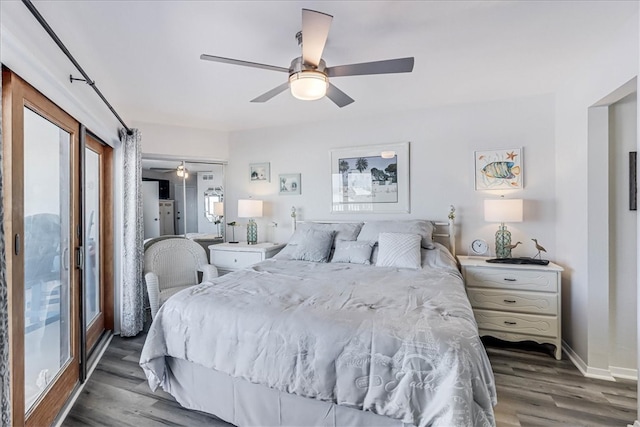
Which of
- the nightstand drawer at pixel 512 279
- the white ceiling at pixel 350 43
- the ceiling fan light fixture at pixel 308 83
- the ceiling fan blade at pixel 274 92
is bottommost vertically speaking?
the nightstand drawer at pixel 512 279

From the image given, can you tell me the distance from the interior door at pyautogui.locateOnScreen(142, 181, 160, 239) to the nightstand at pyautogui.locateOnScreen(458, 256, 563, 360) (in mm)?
3963

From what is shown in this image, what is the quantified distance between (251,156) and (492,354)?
3844 mm

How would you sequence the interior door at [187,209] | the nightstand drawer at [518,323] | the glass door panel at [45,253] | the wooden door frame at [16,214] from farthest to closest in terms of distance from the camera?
1. the interior door at [187,209]
2. the nightstand drawer at [518,323]
3. the glass door panel at [45,253]
4. the wooden door frame at [16,214]

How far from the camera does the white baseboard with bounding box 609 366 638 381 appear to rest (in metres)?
2.37

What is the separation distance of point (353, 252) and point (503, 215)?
5.10 ft

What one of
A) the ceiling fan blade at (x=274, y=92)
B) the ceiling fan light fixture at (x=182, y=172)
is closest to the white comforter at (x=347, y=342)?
the ceiling fan blade at (x=274, y=92)

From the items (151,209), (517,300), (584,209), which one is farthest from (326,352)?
(151,209)

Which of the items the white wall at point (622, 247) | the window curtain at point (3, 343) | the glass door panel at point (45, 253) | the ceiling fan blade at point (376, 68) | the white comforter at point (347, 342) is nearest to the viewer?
the window curtain at point (3, 343)

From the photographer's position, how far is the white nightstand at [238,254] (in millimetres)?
3896

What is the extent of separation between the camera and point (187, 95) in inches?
125

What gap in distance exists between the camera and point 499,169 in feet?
10.9

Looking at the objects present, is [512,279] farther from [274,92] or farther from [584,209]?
[274,92]

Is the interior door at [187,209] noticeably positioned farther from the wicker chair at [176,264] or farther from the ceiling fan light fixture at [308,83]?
the ceiling fan light fixture at [308,83]

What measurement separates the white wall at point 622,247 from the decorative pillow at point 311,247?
2.45 meters
